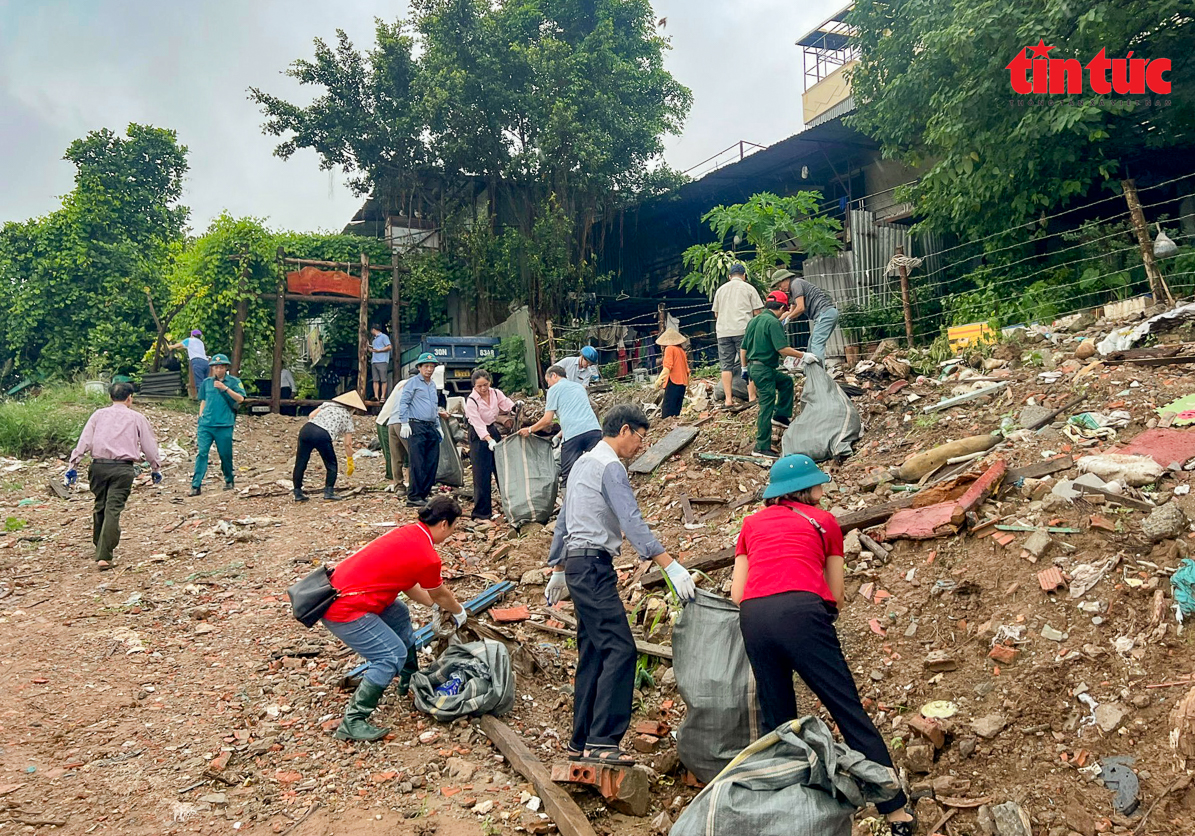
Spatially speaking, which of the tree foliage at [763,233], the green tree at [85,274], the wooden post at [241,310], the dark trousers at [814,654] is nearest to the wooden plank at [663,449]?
the tree foliage at [763,233]

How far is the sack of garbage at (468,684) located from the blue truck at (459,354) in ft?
34.5

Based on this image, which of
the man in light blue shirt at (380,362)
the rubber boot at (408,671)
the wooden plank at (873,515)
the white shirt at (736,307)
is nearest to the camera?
the rubber boot at (408,671)

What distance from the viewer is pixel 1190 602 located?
347 cm

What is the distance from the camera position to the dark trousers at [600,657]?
11.3ft

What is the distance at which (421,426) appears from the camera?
8.18 metres

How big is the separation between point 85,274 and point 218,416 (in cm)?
1213

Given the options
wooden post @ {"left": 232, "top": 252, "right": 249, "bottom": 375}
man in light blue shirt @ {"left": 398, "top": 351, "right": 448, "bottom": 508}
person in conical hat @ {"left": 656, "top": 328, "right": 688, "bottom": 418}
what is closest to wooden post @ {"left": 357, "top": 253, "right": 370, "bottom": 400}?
wooden post @ {"left": 232, "top": 252, "right": 249, "bottom": 375}

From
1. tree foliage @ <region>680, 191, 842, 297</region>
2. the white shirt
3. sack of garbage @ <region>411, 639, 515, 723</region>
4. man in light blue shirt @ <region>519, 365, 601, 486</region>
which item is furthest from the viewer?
tree foliage @ <region>680, 191, 842, 297</region>

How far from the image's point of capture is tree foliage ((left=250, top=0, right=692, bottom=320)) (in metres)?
16.1

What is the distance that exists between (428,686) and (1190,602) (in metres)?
3.54

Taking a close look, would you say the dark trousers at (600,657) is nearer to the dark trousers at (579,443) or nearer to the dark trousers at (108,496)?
the dark trousers at (579,443)

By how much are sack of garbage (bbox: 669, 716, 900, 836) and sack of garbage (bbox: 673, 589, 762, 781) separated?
62cm

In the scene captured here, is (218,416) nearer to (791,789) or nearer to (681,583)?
(681,583)

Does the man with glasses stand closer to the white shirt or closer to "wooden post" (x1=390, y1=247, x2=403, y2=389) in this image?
the white shirt
